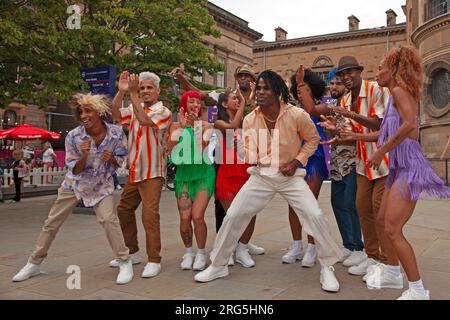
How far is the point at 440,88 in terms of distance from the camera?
70.5 ft

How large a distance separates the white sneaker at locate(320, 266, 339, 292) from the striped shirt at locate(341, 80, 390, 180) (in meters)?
1.02

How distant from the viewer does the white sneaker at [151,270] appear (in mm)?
4305

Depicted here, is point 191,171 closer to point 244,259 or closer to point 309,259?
point 244,259

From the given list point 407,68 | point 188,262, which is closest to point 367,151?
point 407,68

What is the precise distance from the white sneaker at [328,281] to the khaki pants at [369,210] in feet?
2.26

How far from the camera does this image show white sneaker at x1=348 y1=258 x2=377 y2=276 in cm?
441

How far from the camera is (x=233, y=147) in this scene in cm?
491

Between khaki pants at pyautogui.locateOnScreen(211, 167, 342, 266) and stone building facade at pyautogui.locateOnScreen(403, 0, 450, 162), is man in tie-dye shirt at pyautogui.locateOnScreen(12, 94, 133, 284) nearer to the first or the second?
khaki pants at pyautogui.locateOnScreen(211, 167, 342, 266)

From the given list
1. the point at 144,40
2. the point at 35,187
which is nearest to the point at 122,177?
the point at 35,187

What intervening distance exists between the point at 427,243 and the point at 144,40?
12.2 m

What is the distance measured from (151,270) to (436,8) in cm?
2338

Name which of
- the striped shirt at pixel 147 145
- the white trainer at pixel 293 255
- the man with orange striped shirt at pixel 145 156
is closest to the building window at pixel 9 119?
the man with orange striped shirt at pixel 145 156

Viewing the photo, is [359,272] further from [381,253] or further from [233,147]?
[233,147]
